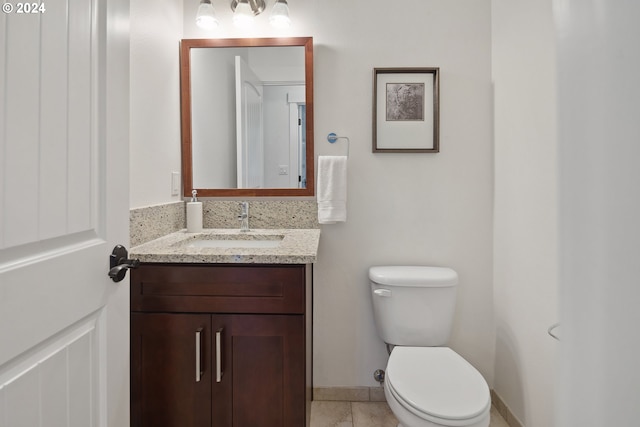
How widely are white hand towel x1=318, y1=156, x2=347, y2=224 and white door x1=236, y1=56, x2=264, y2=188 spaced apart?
1.09 ft

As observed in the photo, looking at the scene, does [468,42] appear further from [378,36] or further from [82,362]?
[82,362]

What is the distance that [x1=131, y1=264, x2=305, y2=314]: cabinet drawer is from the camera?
122 centimetres

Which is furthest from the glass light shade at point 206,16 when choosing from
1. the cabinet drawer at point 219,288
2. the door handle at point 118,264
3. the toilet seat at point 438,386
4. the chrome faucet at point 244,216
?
the toilet seat at point 438,386

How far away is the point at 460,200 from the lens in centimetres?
184

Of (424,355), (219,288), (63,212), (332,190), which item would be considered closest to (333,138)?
(332,190)

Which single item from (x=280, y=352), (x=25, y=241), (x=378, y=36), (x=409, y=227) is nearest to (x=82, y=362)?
(x=25, y=241)

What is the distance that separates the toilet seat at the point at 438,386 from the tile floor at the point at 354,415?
45cm

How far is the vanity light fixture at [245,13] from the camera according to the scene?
5.73 feet

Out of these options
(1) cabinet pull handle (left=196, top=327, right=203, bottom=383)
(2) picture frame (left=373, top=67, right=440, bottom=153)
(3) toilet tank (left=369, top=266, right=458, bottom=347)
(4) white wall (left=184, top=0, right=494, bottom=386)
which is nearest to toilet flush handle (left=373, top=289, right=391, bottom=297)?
(3) toilet tank (left=369, top=266, right=458, bottom=347)

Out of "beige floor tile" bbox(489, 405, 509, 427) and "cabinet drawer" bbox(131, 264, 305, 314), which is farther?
"beige floor tile" bbox(489, 405, 509, 427)

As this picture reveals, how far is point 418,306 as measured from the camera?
5.35ft

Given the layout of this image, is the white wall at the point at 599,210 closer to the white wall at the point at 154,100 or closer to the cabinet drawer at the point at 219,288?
the cabinet drawer at the point at 219,288

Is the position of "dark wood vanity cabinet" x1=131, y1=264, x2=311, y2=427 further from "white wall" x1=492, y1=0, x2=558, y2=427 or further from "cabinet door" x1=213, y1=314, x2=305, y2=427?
"white wall" x1=492, y1=0, x2=558, y2=427

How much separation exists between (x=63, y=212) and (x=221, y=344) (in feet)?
2.36
